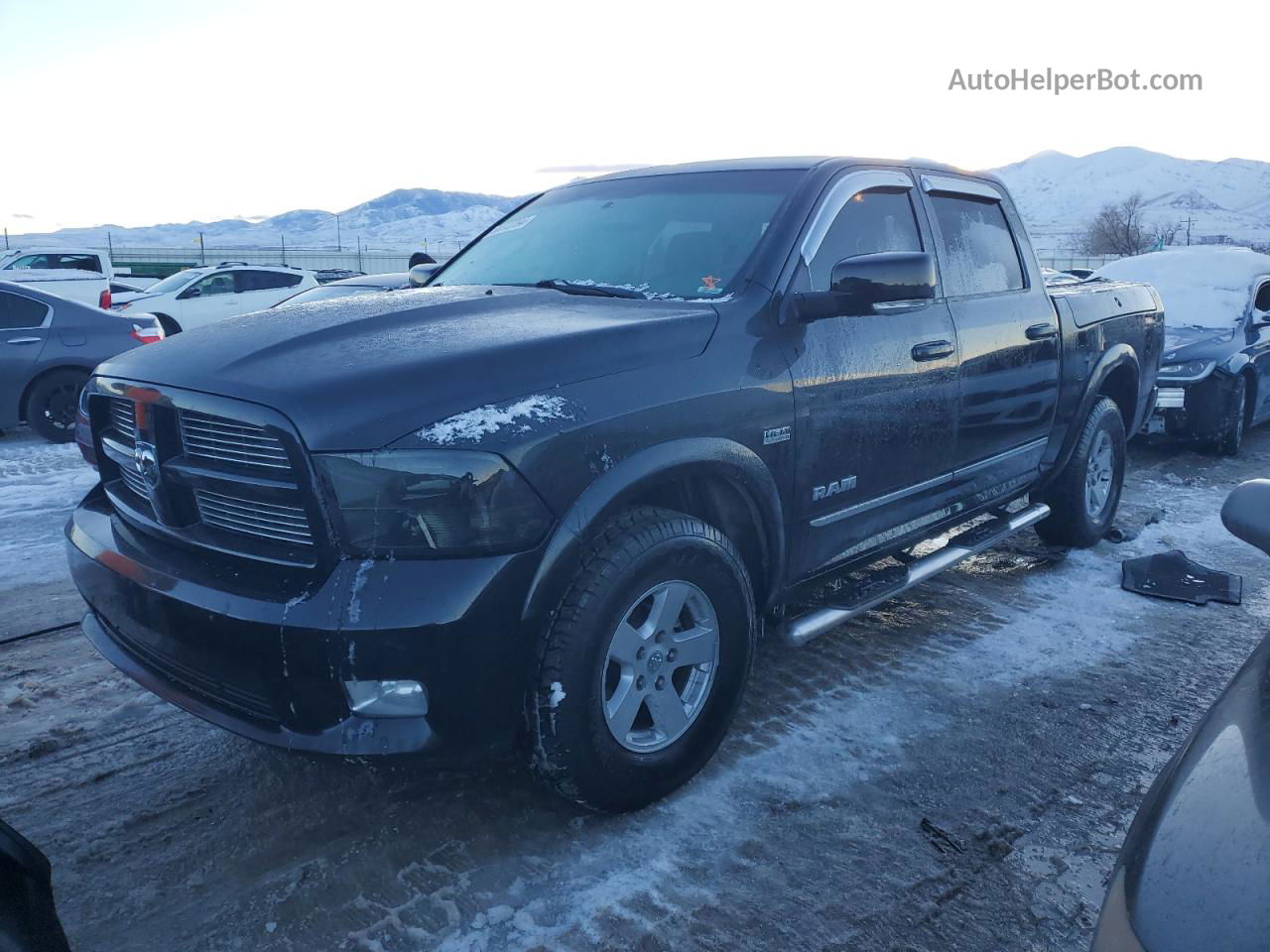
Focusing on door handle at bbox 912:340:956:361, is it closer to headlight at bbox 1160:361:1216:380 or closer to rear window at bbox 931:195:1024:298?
rear window at bbox 931:195:1024:298

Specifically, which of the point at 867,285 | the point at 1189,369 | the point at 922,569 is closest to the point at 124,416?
the point at 867,285

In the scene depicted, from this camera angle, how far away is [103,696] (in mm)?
3646

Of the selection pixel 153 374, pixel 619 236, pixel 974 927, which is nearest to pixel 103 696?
pixel 153 374

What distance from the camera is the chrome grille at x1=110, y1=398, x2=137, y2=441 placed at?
111 inches

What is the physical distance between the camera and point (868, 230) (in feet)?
12.1

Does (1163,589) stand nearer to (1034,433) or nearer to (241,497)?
(1034,433)

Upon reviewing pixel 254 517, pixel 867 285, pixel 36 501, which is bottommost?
pixel 36 501

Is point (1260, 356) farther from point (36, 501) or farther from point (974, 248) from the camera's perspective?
point (36, 501)

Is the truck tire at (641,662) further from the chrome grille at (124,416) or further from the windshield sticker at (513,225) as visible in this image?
the windshield sticker at (513,225)

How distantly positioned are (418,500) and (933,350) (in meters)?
2.26

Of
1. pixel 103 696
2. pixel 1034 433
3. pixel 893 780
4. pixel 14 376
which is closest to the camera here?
pixel 893 780

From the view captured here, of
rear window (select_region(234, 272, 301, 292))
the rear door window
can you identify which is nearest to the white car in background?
rear window (select_region(234, 272, 301, 292))

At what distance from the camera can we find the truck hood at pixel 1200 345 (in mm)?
8250

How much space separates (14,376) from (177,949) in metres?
8.10
